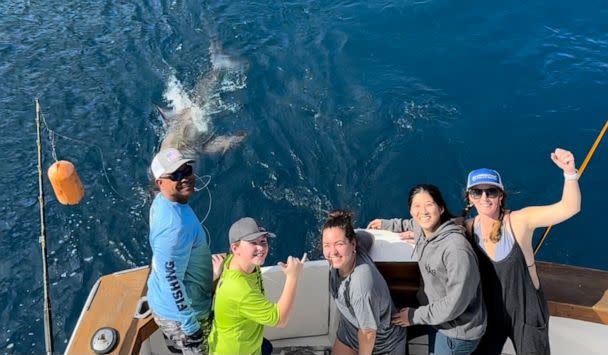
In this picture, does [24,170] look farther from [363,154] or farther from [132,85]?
[363,154]

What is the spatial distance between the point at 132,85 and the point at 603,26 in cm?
981

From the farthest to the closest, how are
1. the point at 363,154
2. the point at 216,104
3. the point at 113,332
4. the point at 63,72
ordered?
the point at 63,72
the point at 216,104
the point at 363,154
the point at 113,332

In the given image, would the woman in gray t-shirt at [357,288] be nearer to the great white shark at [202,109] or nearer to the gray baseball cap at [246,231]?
the gray baseball cap at [246,231]

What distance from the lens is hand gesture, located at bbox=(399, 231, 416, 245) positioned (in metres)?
4.71

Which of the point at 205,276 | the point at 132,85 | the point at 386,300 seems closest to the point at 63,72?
the point at 132,85

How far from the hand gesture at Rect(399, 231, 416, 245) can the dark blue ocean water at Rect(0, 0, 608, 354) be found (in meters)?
3.22

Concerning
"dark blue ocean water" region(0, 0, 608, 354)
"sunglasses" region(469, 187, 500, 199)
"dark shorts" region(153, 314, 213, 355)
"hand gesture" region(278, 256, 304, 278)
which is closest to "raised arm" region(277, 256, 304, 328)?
"hand gesture" region(278, 256, 304, 278)

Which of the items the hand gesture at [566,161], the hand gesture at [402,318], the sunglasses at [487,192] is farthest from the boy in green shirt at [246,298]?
the hand gesture at [566,161]

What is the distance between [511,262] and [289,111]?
6734 mm

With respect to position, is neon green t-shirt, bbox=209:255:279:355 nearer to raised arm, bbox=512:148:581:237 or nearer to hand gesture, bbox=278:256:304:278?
hand gesture, bbox=278:256:304:278

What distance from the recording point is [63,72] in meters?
11.1

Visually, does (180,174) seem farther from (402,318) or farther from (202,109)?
(202,109)

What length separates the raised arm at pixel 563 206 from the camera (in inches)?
139

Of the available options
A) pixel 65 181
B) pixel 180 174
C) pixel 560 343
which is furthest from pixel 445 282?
pixel 65 181
